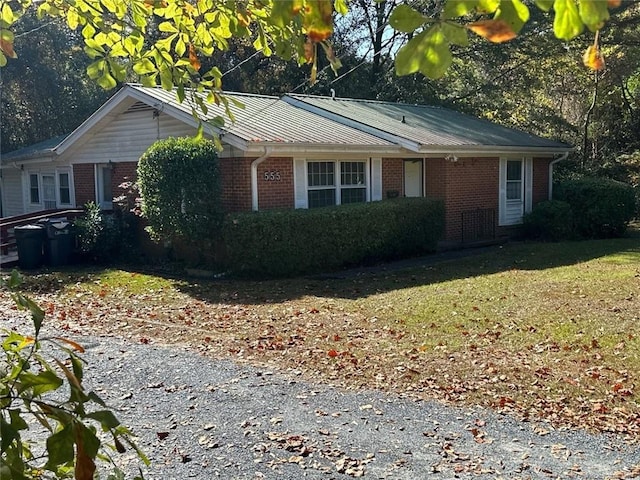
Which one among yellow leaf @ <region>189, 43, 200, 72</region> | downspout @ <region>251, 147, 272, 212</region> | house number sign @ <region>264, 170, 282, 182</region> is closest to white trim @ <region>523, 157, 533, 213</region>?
house number sign @ <region>264, 170, 282, 182</region>

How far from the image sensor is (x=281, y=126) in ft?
52.3

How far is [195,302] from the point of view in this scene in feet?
37.2

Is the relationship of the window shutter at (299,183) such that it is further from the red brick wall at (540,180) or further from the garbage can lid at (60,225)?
the red brick wall at (540,180)

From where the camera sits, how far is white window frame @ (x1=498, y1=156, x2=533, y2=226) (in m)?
20.2

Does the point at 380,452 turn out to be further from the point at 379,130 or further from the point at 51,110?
the point at 51,110

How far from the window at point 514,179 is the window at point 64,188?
1340 centimetres

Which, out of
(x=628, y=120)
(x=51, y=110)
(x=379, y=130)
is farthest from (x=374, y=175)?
(x=51, y=110)

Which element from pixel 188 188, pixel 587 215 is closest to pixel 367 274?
pixel 188 188

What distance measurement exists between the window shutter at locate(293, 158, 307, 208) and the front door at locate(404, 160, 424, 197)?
385 cm

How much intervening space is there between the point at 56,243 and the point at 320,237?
6488 mm

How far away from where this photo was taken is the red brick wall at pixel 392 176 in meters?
17.4

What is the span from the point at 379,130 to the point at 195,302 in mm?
8000

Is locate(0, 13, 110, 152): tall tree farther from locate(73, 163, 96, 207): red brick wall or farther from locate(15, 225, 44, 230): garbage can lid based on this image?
locate(15, 225, 44, 230): garbage can lid

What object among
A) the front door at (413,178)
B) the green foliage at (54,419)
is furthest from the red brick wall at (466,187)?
the green foliage at (54,419)
